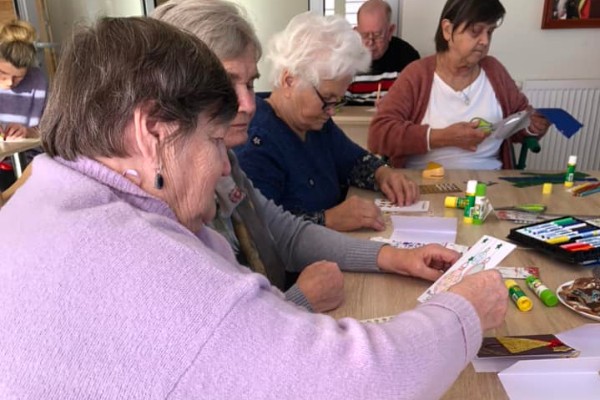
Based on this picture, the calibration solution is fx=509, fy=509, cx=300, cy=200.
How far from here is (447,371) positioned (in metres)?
0.68

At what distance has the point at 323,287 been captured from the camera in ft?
3.61

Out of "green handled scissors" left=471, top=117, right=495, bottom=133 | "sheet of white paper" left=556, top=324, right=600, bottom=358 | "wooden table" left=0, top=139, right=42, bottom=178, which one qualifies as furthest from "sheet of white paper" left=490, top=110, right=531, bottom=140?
"wooden table" left=0, top=139, right=42, bottom=178

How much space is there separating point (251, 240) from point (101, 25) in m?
0.79

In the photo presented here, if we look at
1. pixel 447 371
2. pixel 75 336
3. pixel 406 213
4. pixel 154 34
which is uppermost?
pixel 154 34

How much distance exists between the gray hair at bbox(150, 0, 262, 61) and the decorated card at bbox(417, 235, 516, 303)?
2.25 feet

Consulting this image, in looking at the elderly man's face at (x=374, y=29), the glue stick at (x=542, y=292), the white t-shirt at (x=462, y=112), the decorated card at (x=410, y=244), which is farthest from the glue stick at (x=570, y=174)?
the elderly man's face at (x=374, y=29)

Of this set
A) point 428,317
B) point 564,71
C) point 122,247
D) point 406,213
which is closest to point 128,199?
point 122,247

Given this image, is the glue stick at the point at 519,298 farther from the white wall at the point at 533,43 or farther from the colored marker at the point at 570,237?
the white wall at the point at 533,43

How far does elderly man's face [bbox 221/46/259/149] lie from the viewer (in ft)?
3.81

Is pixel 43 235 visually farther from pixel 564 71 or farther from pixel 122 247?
pixel 564 71

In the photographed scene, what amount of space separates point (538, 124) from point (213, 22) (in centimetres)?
180

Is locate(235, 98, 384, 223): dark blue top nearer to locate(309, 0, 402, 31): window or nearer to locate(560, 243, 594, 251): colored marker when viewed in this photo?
locate(560, 243, 594, 251): colored marker

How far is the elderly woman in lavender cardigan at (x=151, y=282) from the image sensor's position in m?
0.51

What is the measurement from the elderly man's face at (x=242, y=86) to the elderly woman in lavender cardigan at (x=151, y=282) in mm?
455
